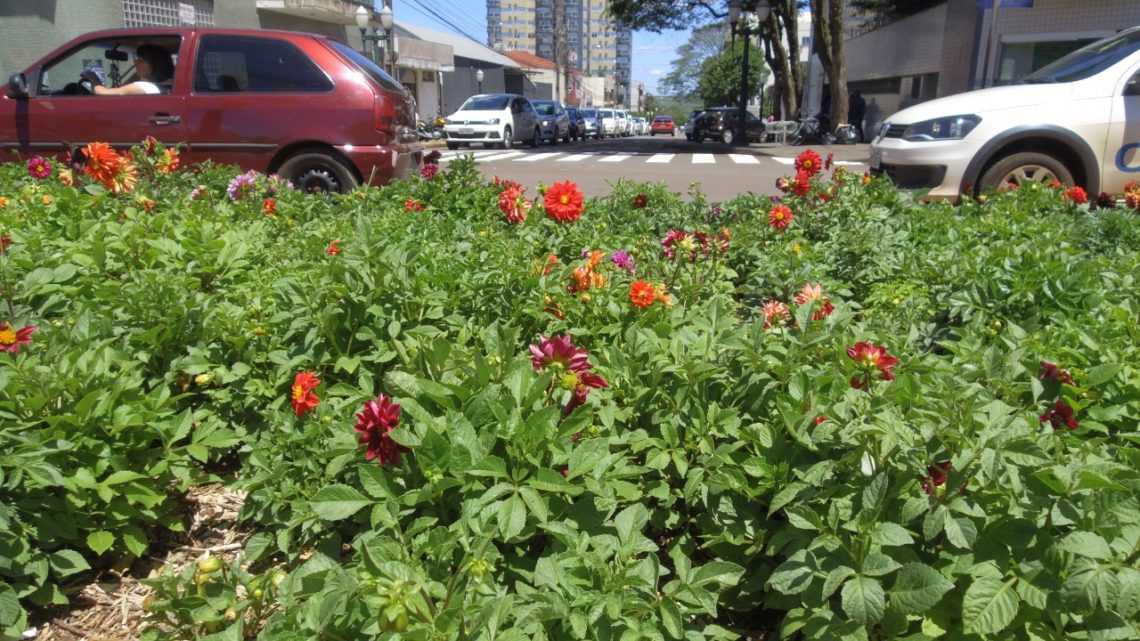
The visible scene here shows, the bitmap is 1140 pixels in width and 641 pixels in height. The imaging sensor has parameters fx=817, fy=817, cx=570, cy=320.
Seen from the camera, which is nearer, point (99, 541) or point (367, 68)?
point (99, 541)

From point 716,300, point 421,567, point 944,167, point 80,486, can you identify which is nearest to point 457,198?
point 716,300

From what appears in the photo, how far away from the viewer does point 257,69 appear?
22.8 feet

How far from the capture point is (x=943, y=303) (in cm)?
296

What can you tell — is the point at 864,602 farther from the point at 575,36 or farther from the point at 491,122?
the point at 575,36

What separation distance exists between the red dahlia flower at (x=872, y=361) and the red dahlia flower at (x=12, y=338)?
2175 mm

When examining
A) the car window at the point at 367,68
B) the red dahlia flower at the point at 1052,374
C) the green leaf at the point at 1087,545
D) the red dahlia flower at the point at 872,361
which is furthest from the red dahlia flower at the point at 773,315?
the car window at the point at 367,68

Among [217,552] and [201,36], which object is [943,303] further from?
[201,36]

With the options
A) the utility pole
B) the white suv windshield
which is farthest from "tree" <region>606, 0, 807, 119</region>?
the utility pole

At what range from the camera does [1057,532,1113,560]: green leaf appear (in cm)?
136

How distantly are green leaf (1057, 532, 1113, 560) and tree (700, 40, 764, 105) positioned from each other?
82.2 metres

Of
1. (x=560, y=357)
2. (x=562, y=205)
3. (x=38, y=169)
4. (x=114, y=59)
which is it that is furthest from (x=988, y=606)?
(x=114, y=59)

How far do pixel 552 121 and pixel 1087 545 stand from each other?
2879 centimetres

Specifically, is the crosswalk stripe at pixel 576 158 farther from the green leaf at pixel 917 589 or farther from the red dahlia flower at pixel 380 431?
the green leaf at pixel 917 589

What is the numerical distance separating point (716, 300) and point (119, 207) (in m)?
3.06
